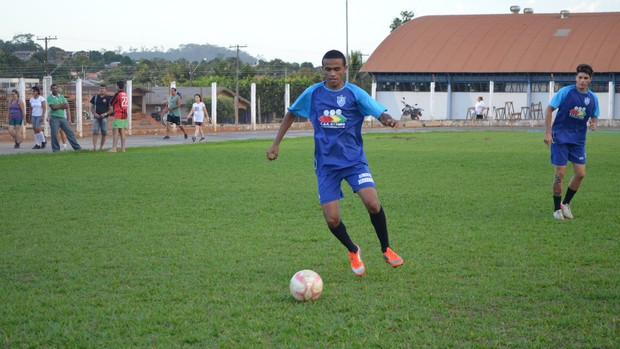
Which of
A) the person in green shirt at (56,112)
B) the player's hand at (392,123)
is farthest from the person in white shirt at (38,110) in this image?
the player's hand at (392,123)

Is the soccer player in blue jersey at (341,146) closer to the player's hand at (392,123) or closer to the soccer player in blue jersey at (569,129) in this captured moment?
the player's hand at (392,123)

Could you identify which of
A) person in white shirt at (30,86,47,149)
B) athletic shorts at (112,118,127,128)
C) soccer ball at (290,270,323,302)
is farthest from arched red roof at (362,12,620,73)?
soccer ball at (290,270,323,302)

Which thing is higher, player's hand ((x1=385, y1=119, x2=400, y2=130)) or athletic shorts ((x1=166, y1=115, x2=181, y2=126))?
athletic shorts ((x1=166, y1=115, x2=181, y2=126))

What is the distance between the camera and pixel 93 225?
32.7 ft

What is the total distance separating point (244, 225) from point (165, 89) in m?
62.8

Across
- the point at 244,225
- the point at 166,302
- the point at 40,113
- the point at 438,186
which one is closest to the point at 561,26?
the point at 40,113

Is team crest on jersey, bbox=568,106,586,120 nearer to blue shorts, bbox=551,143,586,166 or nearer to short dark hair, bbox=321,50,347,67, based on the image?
blue shorts, bbox=551,143,586,166

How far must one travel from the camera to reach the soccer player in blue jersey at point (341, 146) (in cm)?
729

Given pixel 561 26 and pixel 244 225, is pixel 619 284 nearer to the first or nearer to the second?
pixel 244 225

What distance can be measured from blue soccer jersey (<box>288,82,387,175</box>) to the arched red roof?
4957 centimetres

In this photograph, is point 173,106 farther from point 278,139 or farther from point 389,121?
point 389,121

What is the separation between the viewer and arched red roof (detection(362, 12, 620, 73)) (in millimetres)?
55344

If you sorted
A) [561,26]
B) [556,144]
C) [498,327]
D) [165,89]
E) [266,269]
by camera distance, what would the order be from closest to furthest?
[498,327] → [266,269] → [556,144] → [561,26] → [165,89]

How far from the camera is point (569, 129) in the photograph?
10.8 m
